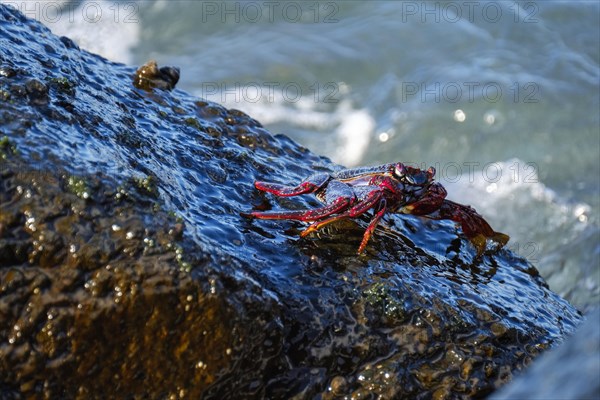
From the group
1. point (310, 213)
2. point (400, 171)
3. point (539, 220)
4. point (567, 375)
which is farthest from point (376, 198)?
point (539, 220)

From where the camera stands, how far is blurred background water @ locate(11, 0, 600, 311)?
930 cm

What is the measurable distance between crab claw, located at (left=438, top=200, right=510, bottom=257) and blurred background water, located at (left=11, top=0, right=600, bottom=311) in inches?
173

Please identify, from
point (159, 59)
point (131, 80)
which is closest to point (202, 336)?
point (131, 80)

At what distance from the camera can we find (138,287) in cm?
268

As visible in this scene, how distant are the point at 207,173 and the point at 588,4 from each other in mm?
9477

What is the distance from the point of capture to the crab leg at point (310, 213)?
3447mm

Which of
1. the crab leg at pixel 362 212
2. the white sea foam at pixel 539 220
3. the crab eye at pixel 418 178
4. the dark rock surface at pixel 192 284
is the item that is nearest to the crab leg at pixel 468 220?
the dark rock surface at pixel 192 284

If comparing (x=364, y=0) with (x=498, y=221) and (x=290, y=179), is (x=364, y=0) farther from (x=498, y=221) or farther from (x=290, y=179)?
(x=290, y=179)

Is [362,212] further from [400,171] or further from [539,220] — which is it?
[539,220]

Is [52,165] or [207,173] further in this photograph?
[207,173]

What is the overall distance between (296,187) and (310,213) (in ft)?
1.09

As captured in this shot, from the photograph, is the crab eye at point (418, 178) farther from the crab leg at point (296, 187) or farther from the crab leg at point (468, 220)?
the crab leg at point (296, 187)

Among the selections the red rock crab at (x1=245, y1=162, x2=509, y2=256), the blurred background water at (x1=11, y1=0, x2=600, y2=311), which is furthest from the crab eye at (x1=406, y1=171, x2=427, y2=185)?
the blurred background water at (x1=11, y1=0, x2=600, y2=311)

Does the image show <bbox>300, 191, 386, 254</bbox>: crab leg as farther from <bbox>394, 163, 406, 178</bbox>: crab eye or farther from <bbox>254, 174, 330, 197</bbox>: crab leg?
<bbox>254, 174, 330, 197</bbox>: crab leg
